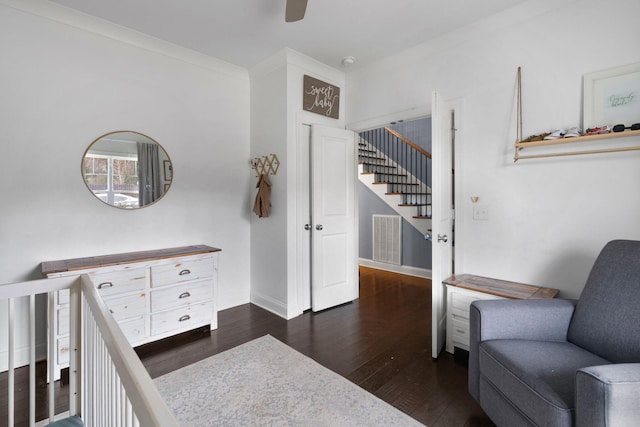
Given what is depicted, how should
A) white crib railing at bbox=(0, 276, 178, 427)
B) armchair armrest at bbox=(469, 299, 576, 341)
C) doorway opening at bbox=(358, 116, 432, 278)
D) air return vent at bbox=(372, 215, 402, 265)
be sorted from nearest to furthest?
1. white crib railing at bbox=(0, 276, 178, 427)
2. armchair armrest at bbox=(469, 299, 576, 341)
3. doorway opening at bbox=(358, 116, 432, 278)
4. air return vent at bbox=(372, 215, 402, 265)

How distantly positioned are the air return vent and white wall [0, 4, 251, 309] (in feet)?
8.41

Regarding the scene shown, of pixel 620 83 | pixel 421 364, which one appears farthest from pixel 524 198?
pixel 421 364

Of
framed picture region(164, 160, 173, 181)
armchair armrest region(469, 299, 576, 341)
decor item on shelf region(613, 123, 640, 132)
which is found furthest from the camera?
framed picture region(164, 160, 173, 181)

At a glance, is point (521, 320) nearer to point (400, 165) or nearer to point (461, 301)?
point (461, 301)

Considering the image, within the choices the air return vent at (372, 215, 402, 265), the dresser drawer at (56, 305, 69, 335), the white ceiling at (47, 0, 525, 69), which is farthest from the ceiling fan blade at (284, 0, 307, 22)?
the air return vent at (372, 215, 402, 265)

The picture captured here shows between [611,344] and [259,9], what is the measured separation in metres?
3.04

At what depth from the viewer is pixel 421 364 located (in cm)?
226

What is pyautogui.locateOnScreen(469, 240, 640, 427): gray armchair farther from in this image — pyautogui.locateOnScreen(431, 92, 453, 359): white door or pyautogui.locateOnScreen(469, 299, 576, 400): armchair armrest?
pyautogui.locateOnScreen(431, 92, 453, 359): white door

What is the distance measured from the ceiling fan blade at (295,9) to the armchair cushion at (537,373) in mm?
2104

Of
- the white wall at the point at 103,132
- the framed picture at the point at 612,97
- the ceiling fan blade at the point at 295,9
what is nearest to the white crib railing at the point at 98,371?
the white wall at the point at 103,132

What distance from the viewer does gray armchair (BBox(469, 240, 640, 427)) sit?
3.46 feet

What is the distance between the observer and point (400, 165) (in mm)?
5590

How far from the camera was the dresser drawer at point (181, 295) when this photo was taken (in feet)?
8.45

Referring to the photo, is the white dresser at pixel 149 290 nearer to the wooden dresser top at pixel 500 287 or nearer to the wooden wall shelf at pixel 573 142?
the wooden dresser top at pixel 500 287
